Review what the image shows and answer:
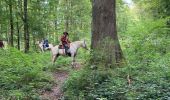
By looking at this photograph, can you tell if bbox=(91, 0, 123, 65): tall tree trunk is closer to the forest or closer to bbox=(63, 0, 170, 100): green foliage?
the forest

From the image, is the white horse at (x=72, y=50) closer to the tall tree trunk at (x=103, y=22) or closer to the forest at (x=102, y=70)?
the forest at (x=102, y=70)

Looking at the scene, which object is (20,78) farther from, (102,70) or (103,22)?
(103,22)

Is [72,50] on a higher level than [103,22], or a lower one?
lower

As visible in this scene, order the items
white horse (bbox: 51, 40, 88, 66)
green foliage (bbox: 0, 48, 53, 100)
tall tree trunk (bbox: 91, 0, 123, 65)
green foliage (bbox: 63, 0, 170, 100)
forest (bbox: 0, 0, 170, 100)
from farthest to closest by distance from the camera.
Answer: white horse (bbox: 51, 40, 88, 66) → tall tree trunk (bbox: 91, 0, 123, 65) → green foliage (bbox: 0, 48, 53, 100) → forest (bbox: 0, 0, 170, 100) → green foliage (bbox: 63, 0, 170, 100)

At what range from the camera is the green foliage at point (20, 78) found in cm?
889

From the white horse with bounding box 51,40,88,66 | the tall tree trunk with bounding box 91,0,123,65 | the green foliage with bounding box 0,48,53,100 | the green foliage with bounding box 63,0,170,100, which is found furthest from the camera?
the white horse with bounding box 51,40,88,66

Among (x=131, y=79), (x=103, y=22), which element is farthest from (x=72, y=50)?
(x=131, y=79)

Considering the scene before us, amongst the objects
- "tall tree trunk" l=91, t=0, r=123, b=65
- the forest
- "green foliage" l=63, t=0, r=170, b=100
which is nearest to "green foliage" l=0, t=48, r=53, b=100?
the forest

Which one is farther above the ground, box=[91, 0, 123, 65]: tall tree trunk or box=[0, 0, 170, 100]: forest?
box=[91, 0, 123, 65]: tall tree trunk

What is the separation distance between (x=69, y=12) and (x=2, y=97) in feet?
104

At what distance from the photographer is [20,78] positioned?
10.6 m

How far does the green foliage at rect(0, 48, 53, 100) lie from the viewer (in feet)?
29.2

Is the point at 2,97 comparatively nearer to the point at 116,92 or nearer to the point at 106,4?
the point at 116,92

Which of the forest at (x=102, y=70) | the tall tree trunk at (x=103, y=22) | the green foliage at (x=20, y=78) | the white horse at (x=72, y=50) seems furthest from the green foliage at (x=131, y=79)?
the white horse at (x=72, y=50)
